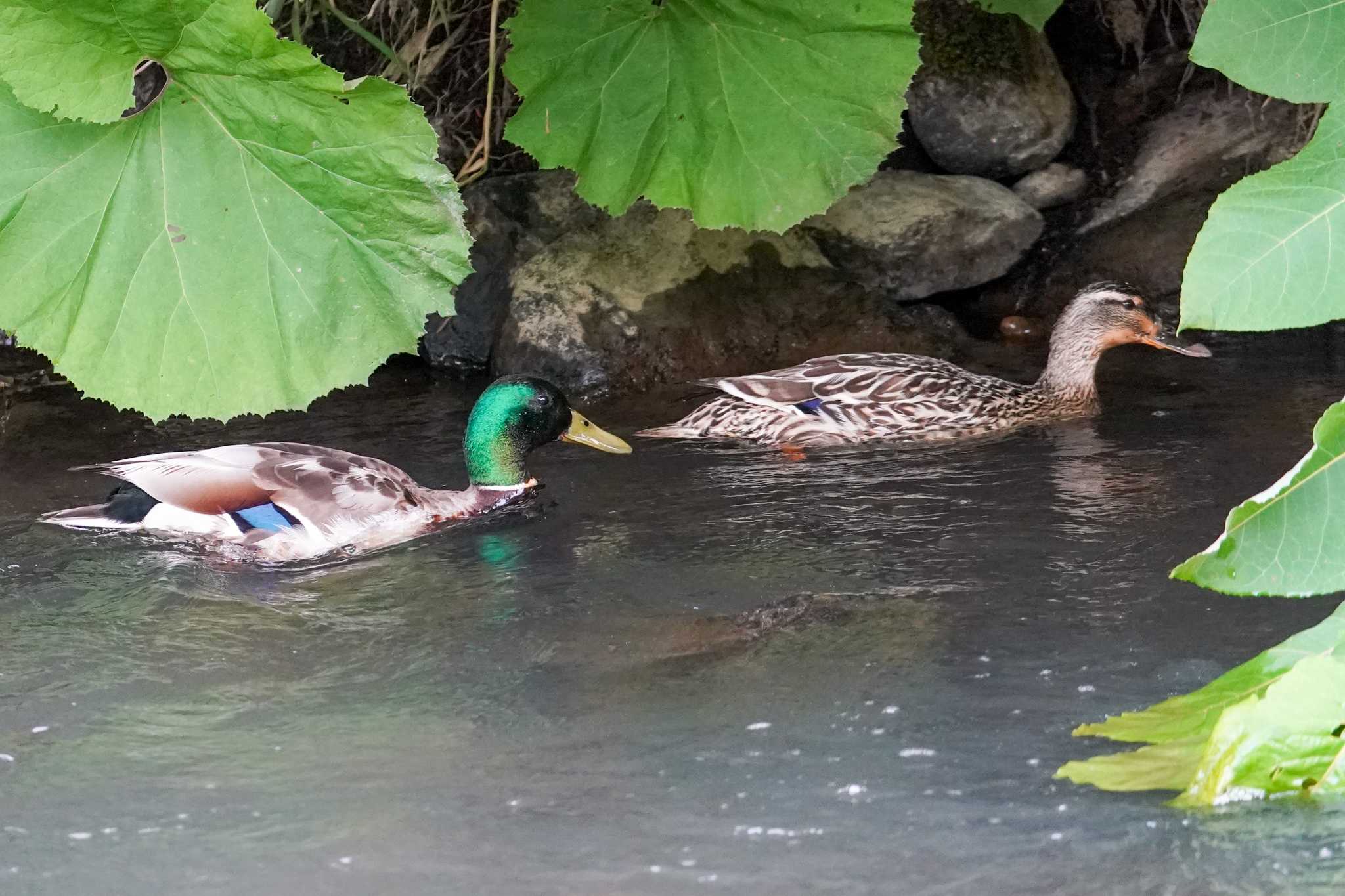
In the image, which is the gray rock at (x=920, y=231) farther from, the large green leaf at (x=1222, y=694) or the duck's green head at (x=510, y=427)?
the large green leaf at (x=1222, y=694)

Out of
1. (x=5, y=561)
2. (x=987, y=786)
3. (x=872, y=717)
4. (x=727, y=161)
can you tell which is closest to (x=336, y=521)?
(x=5, y=561)

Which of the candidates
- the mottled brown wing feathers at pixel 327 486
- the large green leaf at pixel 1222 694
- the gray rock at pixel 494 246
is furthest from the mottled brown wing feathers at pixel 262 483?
the large green leaf at pixel 1222 694

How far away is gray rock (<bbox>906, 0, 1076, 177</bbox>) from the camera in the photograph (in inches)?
306

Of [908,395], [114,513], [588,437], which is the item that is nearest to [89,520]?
[114,513]

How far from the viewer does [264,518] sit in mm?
5324

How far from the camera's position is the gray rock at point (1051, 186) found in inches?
316

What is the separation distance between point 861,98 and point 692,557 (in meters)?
1.97

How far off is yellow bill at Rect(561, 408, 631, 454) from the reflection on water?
112mm

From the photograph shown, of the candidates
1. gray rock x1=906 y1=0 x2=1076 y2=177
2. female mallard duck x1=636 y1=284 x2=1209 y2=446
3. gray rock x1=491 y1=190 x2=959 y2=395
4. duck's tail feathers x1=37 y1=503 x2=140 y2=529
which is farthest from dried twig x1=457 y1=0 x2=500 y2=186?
gray rock x1=906 y1=0 x2=1076 y2=177

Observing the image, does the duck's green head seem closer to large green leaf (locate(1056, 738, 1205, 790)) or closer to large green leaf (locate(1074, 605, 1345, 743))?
large green leaf (locate(1074, 605, 1345, 743))

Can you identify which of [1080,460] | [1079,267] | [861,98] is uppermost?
[861,98]

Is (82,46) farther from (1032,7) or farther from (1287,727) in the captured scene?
(1032,7)

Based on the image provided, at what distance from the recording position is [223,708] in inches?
148

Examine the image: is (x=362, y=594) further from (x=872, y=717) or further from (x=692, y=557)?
(x=872, y=717)
